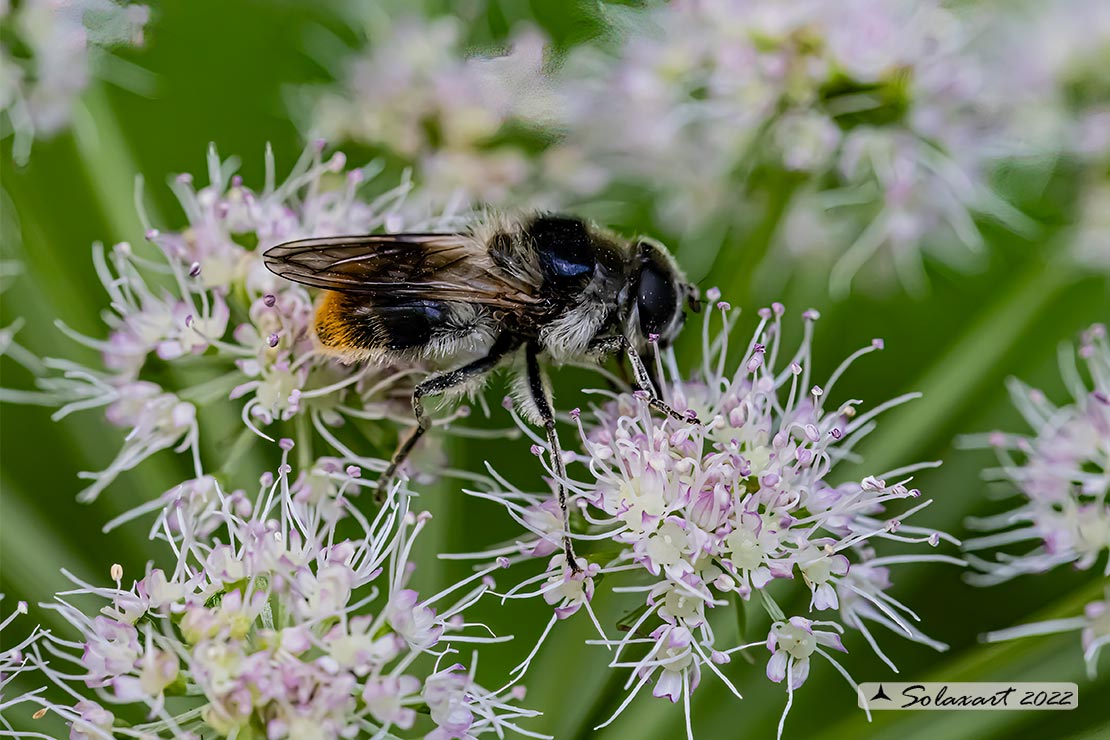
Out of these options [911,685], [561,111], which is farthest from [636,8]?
[911,685]

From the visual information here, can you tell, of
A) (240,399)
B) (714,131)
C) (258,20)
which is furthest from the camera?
(258,20)

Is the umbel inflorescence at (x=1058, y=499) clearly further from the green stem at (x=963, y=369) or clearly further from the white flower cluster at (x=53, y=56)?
the white flower cluster at (x=53, y=56)

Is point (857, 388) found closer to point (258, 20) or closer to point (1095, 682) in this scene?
point (1095, 682)

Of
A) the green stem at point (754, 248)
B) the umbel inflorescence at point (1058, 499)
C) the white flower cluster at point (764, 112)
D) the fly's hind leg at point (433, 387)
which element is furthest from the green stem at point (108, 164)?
the umbel inflorescence at point (1058, 499)

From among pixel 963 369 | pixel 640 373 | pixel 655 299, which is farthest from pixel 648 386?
pixel 963 369

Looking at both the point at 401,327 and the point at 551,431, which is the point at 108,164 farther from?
the point at 551,431

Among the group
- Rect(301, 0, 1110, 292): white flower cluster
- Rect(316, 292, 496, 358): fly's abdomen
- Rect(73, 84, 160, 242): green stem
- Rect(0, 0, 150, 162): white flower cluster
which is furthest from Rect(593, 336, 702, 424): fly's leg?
Rect(0, 0, 150, 162): white flower cluster

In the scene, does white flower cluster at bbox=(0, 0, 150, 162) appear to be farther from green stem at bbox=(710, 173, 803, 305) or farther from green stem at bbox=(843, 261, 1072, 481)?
green stem at bbox=(843, 261, 1072, 481)
